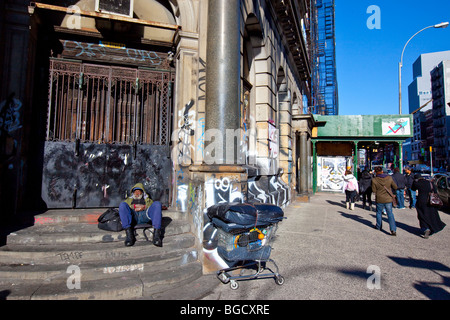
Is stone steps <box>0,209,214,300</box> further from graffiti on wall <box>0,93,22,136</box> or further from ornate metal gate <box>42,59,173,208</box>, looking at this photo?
graffiti on wall <box>0,93,22,136</box>

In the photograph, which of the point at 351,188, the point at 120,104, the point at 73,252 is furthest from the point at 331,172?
the point at 73,252

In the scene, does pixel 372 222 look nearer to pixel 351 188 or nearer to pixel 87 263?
pixel 351 188

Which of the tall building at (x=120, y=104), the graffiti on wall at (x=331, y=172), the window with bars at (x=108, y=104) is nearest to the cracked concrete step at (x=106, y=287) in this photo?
the tall building at (x=120, y=104)

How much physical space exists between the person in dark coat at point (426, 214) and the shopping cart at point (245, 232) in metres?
5.35

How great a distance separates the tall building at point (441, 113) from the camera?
6712 centimetres

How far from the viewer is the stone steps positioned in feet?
11.6

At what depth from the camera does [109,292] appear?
3500 mm

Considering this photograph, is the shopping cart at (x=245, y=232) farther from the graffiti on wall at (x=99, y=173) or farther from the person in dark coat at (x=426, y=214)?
the person in dark coat at (x=426, y=214)

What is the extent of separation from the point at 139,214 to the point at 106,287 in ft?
5.04

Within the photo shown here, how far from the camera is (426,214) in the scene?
7078 millimetres

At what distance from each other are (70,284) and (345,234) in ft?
21.3

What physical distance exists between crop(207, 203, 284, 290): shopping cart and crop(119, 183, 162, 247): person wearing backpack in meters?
1.12
